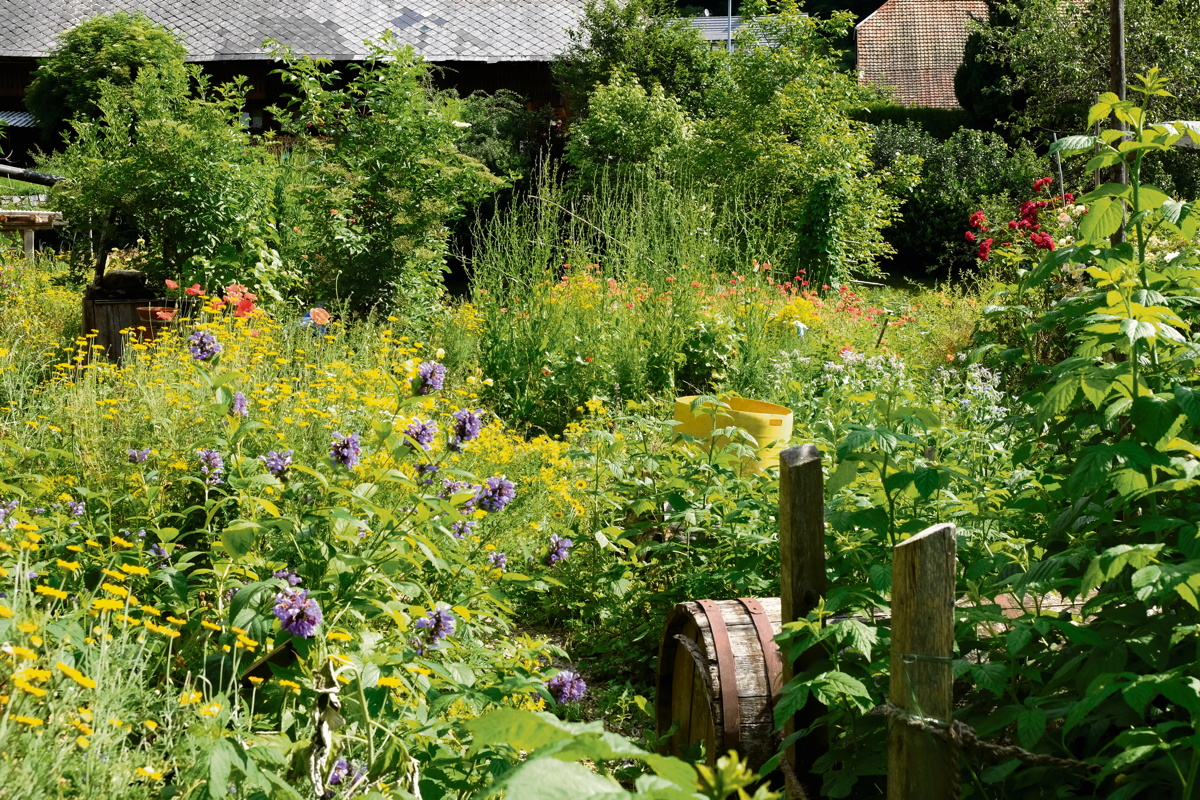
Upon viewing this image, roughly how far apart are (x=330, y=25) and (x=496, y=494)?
24.3 m

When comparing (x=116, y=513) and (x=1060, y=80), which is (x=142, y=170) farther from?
(x=1060, y=80)

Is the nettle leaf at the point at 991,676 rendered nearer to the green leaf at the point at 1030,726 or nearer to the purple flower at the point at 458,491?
the green leaf at the point at 1030,726

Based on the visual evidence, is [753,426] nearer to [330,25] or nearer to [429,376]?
[429,376]

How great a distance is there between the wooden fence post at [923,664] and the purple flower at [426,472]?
1361 millimetres

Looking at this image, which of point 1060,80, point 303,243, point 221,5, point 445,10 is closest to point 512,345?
point 303,243

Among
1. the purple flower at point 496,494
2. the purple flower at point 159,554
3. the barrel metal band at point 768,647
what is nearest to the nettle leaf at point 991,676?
the barrel metal band at point 768,647

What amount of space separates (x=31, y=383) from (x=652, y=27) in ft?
45.0

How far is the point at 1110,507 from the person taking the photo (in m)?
1.84

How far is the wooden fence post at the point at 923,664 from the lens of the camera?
5.66ft

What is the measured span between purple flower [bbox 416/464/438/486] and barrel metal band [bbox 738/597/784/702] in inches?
36.0

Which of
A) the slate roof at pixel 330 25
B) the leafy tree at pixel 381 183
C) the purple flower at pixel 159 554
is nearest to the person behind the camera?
the purple flower at pixel 159 554

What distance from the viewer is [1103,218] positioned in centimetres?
198

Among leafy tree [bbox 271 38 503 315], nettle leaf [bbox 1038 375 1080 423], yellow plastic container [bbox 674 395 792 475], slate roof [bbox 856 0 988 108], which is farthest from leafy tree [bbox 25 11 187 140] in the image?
slate roof [bbox 856 0 988 108]

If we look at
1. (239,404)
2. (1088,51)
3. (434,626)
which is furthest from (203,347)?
(1088,51)
